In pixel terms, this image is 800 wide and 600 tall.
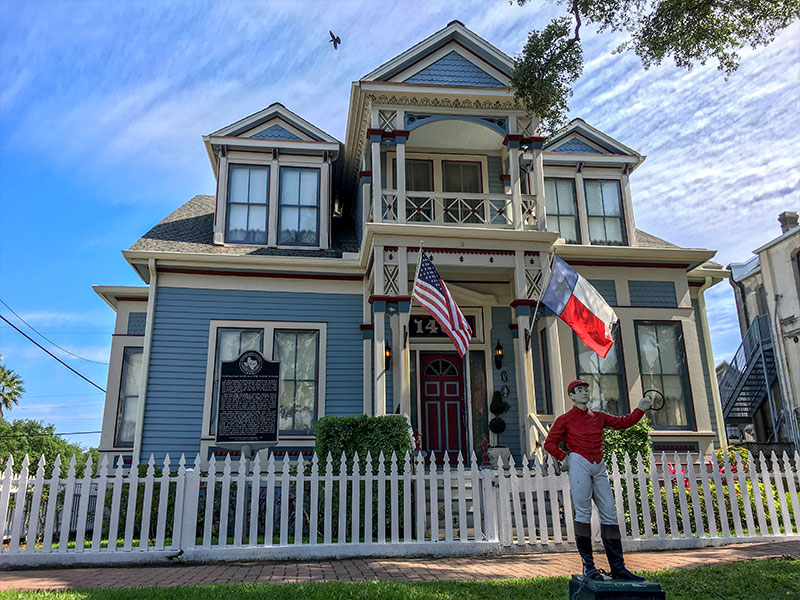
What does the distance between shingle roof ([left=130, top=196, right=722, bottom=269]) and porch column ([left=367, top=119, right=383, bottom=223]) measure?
7.41ft

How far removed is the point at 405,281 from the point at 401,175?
Answer: 219 centimetres

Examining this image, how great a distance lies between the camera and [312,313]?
43.7ft

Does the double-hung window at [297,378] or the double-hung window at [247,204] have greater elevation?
the double-hung window at [247,204]

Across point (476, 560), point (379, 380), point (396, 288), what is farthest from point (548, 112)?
point (476, 560)

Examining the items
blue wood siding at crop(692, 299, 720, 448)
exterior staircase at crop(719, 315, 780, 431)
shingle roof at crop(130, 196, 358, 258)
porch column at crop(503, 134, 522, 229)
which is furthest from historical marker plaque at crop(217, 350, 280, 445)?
exterior staircase at crop(719, 315, 780, 431)

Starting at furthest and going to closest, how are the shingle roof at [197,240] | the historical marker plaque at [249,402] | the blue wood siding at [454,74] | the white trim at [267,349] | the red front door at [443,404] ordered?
1. the shingle roof at [197,240]
2. the red front door at [443,404]
3. the blue wood siding at [454,74]
4. the white trim at [267,349]
5. the historical marker plaque at [249,402]

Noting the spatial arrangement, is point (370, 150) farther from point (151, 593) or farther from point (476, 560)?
point (151, 593)

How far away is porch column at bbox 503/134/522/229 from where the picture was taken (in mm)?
12188

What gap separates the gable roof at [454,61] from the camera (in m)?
13.0

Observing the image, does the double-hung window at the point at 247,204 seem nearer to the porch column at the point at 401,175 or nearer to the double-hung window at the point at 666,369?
the porch column at the point at 401,175

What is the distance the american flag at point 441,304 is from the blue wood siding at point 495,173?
4.69m

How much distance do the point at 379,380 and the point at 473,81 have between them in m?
6.77

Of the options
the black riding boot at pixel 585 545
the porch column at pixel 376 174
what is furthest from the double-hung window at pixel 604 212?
the black riding boot at pixel 585 545

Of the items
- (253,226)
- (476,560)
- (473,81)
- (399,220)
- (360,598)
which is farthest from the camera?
(253,226)
